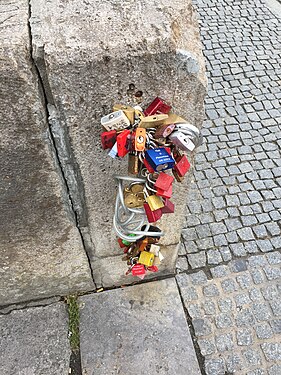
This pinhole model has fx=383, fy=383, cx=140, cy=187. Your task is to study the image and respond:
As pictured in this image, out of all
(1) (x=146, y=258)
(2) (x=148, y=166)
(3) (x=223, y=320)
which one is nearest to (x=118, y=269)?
(1) (x=146, y=258)

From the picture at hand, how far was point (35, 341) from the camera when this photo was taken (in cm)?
251

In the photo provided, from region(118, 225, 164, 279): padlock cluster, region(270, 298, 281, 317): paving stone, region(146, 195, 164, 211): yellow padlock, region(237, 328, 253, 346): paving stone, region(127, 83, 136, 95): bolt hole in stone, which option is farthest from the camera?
region(270, 298, 281, 317): paving stone

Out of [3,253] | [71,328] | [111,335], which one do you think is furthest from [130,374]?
[3,253]

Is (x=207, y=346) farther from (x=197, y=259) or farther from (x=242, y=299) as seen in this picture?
(x=197, y=259)

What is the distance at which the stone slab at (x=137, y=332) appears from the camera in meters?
2.38

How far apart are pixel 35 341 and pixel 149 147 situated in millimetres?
1678

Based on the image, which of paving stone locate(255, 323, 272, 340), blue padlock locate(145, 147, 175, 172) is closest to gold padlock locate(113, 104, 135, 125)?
blue padlock locate(145, 147, 175, 172)

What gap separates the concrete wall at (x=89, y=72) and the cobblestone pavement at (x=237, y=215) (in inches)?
49.4

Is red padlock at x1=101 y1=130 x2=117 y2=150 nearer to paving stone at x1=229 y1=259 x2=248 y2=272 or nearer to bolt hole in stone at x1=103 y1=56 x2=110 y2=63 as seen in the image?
bolt hole in stone at x1=103 y1=56 x2=110 y2=63

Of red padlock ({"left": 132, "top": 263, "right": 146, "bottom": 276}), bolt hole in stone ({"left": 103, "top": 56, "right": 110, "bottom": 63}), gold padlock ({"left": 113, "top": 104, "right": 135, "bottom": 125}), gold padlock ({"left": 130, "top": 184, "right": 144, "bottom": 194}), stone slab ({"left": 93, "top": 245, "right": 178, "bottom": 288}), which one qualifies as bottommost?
stone slab ({"left": 93, "top": 245, "right": 178, "bottom": 288})

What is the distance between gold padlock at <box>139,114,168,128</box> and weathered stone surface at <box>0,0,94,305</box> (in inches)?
16.9

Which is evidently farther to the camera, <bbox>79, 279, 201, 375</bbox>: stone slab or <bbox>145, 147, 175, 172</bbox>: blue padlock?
<bbox>79, 279, 201, 375</bbox>: stone slab

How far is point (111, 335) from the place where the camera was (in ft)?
8.21

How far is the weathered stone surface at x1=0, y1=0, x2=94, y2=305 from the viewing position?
4.87 ft
